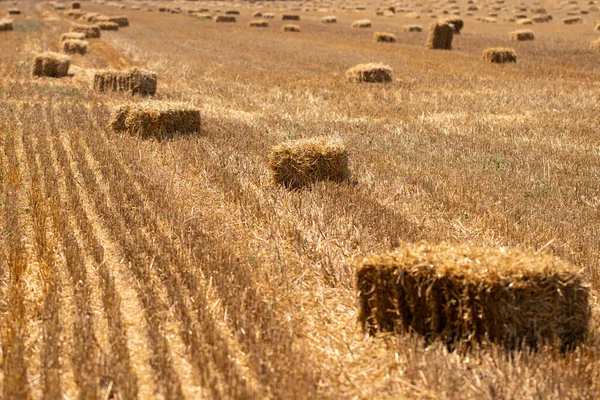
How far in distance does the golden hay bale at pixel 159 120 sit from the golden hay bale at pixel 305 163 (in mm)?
3137

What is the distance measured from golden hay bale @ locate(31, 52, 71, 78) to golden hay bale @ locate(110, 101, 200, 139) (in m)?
7.54

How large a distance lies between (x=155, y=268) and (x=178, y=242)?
70 cm

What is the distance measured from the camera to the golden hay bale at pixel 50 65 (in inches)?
701

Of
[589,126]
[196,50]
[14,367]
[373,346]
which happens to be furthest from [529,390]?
[196,50]

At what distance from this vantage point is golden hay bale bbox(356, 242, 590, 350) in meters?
4.47

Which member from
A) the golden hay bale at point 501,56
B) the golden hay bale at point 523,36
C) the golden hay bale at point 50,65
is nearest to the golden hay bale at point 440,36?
the golden hay bale at point 523,36

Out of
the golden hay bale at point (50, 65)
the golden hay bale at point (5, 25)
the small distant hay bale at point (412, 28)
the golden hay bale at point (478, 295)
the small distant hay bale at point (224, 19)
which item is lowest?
the small distant hay bale at point (224, 19)

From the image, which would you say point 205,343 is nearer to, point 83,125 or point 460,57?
point 83,125

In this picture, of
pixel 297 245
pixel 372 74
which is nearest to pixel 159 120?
pixel 297 245

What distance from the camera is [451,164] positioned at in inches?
375

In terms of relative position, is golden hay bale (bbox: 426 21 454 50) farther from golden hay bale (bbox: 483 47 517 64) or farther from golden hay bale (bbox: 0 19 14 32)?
golden hay bale (bbox: 0 19 14 32)

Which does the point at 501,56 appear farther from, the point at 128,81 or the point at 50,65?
the point at 50,65

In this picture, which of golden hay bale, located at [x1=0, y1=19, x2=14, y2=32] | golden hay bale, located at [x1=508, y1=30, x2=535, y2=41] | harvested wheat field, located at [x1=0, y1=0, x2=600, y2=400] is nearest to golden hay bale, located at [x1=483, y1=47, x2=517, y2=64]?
harvested wheat field, located at [x1=0, y1=0, x2=600, y2=400]

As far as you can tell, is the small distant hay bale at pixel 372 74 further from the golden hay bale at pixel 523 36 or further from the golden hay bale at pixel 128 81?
the golden hay bale at pixel 523 36
